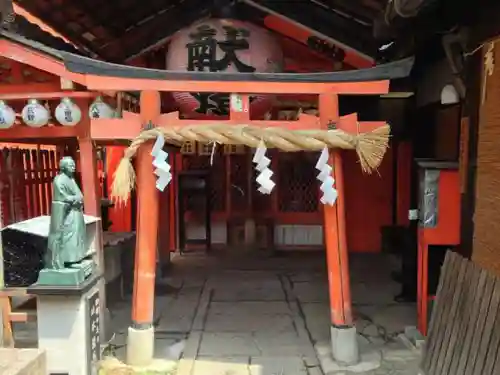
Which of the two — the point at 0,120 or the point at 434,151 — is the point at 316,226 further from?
the point at 0,120

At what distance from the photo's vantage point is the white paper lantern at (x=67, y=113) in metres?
6.33

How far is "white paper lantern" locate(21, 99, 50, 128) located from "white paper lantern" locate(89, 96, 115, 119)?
601mm

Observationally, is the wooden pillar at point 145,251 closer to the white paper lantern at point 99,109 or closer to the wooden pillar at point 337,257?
the white paper lantern at point 99,109

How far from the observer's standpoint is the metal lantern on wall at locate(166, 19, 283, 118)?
25.4 feet

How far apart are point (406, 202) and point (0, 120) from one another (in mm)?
9378

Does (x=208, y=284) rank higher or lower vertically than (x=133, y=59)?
lower

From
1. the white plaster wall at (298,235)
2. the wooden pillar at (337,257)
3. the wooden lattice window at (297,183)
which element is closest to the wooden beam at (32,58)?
the wooden pillar at (337,257)

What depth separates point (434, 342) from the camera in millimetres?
5410

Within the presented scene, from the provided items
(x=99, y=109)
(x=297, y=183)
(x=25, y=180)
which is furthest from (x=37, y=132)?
(x=297, y=183)

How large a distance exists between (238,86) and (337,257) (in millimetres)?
2605

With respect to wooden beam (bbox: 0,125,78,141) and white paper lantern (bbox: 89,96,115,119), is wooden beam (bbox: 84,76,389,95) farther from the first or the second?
wooden beam (bbox: 0,125,78,141)

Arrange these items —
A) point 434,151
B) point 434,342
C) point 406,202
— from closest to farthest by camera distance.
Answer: point 434,342 → point 434,151 → point 406,202

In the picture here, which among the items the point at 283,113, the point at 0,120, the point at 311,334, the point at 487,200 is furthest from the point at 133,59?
the point at 487,200

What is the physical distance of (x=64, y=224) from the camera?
17.6 ft
